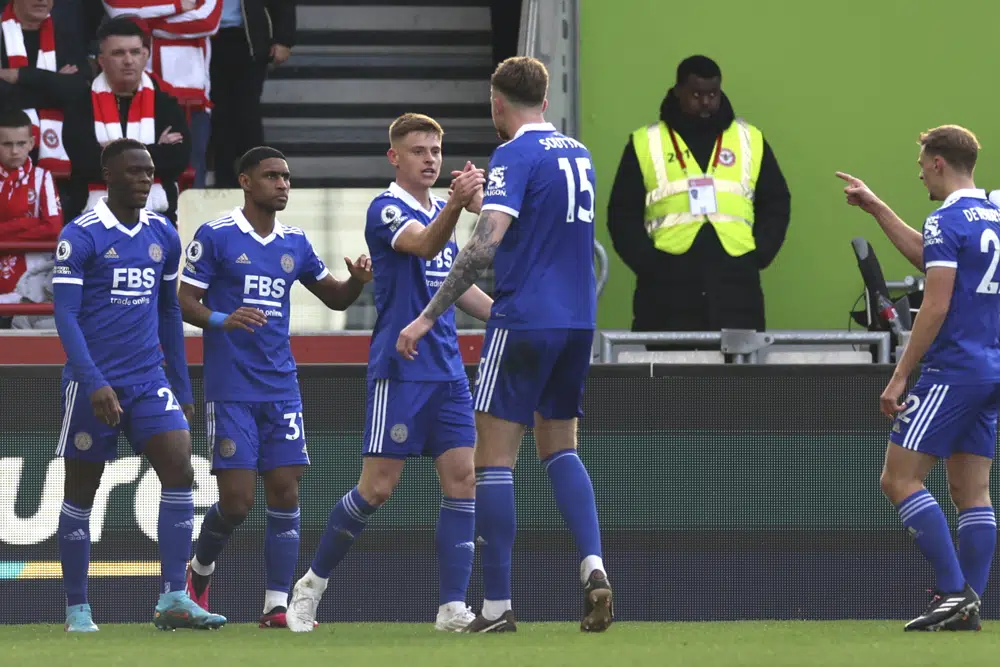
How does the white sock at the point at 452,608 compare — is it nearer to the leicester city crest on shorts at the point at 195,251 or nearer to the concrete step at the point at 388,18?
the leicester city crest on shorts at the point at 195,251

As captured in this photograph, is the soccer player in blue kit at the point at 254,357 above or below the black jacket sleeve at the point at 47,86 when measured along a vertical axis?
below

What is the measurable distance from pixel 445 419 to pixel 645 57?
5441 millimetres

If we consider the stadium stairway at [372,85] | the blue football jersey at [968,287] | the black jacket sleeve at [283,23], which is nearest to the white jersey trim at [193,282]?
the blue football jersey at [968,287]

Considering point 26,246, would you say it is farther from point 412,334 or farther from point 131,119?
point 412,334

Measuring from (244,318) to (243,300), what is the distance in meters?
0.17

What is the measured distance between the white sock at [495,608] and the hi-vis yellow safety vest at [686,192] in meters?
3.51

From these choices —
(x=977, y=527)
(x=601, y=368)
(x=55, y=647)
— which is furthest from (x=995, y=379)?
(x=55, y=647)

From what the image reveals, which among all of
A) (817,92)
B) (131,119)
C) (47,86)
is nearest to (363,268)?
(131,119)

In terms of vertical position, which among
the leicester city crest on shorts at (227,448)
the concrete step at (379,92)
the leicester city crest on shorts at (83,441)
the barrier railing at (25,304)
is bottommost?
the leicester city crest on shorts at (227,448)

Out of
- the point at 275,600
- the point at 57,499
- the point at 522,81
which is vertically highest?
the point at 522,81

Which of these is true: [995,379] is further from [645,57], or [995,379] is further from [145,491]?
[645,57]

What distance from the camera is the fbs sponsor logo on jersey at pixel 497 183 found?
23.5 feet

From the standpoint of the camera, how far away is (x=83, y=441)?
8055 millimetres

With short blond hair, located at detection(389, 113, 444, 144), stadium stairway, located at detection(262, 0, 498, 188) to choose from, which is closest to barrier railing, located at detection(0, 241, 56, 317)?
stadium stairway, located at detection(262, 0, 498, 188)
